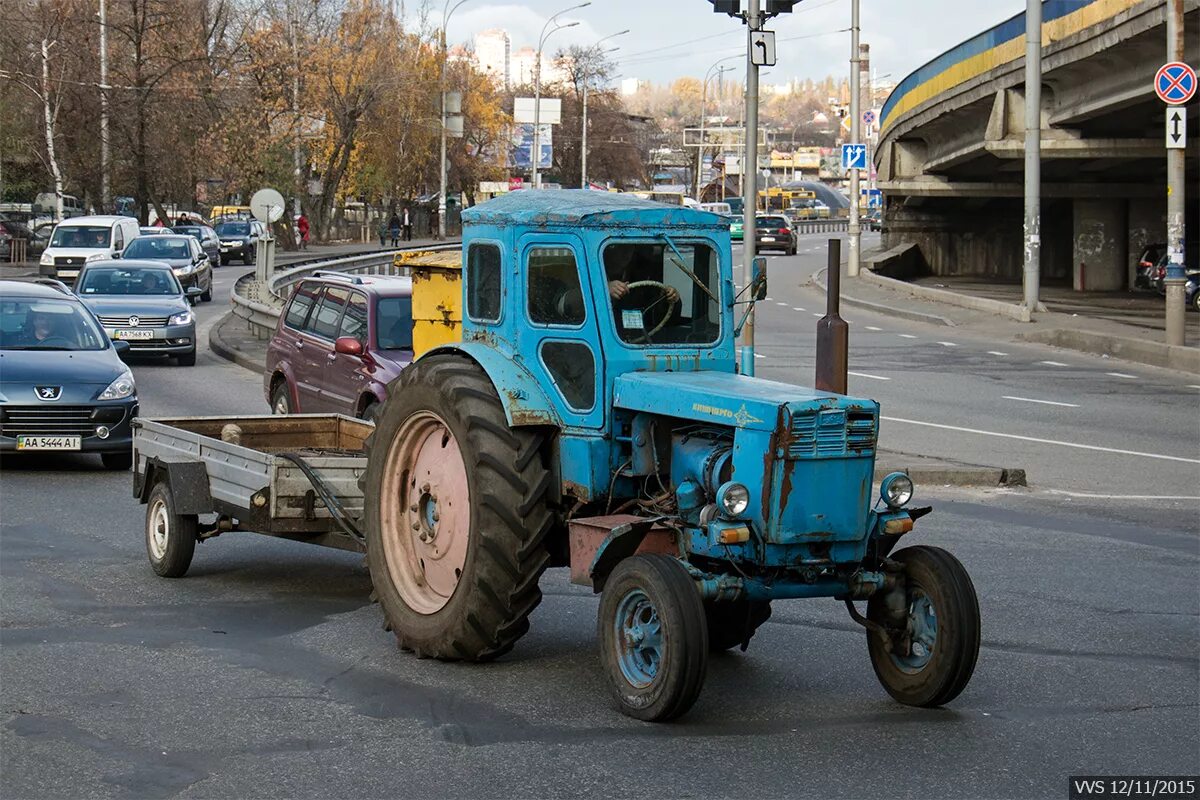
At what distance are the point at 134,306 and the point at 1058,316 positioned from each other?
64.5ft

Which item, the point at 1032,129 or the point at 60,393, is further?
the point at 1032,129

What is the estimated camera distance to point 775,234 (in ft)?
240

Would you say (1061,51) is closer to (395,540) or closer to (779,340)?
(779,340)

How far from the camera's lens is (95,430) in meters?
15.1

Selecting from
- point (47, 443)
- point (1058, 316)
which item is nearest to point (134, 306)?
point (47, 443)

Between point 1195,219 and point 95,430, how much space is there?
138 ft

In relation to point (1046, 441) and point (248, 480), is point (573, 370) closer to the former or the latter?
point (248, 480)

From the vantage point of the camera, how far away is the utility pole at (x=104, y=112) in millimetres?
63062

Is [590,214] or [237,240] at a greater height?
[237,240]

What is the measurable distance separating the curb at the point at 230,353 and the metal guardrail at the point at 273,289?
2.29 feet

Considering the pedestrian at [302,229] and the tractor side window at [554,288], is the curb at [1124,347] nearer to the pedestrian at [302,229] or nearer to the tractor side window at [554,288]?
the tractor side window at [554,288]

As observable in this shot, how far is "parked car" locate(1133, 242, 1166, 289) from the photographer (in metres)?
42.7

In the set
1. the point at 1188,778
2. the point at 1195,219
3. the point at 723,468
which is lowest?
the point at 1188,778

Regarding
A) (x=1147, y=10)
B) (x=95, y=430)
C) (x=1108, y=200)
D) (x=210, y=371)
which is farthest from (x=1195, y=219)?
(x=95, y=430)
